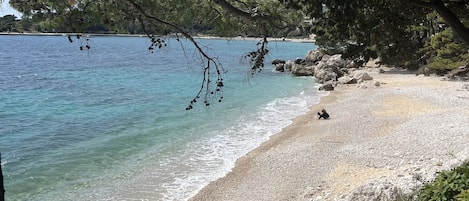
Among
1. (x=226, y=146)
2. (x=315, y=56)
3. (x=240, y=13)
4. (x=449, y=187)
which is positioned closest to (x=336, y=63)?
(x=315, y=56)

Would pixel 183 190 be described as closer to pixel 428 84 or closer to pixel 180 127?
pixel 180 127

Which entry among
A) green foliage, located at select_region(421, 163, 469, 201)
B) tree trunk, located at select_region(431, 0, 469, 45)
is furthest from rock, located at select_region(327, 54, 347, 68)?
green foliage, located at select_region(421, 163, 469, 201)

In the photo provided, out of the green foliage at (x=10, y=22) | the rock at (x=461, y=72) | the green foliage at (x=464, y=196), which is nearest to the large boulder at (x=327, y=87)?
the rock at (x=461, y=72)

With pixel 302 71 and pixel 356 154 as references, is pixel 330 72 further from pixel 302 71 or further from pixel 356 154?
pixel 356 154

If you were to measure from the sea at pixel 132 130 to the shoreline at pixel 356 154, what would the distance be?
99cm

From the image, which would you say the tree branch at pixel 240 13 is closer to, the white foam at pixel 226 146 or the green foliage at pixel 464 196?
the green foliage at pixel 464 196

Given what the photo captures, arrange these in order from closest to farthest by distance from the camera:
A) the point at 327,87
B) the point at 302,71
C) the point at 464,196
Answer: the point at 464,196 → the point at 327,87 → the point at 302,71

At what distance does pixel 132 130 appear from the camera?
20.4 meters

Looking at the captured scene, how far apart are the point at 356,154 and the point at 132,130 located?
10.5 m

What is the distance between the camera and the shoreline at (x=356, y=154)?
10.8 metres

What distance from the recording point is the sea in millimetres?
12570

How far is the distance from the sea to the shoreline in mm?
986

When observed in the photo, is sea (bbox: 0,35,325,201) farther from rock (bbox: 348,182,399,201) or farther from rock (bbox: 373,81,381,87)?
rock (bbox: 373,81,381,87)

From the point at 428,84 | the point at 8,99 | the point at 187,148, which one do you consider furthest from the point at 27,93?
the point at 428,84
